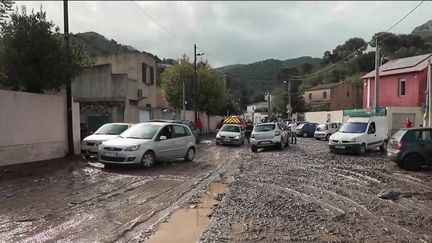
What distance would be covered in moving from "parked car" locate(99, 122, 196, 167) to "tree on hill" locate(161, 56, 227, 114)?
1366 inches

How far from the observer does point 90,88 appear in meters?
32.0

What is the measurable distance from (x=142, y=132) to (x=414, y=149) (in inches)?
388

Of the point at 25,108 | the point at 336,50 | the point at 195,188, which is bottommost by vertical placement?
the point at 195,188

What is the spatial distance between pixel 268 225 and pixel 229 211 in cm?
124

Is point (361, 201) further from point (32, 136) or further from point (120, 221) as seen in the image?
point (32, 136)

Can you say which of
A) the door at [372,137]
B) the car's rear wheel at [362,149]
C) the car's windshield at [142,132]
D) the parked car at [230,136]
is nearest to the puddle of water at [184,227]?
the car's windshield at [142,132]

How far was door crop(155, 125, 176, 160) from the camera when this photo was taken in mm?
16719

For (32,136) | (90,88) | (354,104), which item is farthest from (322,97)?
(32,136)

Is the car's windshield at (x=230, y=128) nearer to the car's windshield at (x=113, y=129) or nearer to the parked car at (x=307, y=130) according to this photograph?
the car's windshield at (x=113, y=129)

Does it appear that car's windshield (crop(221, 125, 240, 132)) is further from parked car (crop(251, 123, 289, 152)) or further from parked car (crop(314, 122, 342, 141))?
parked car (crop(314, 122, 342, 141))

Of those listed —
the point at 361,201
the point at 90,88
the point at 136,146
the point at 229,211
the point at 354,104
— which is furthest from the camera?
the point at 354,104

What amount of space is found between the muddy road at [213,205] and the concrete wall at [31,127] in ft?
3.81

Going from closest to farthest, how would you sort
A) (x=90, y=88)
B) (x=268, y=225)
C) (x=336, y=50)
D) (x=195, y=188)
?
1. (x=268, y=225)
2. (x=195, y=188)
3. (x=90, y=88)
4. (x=336, y=50)

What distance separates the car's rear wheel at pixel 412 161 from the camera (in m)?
16.2
